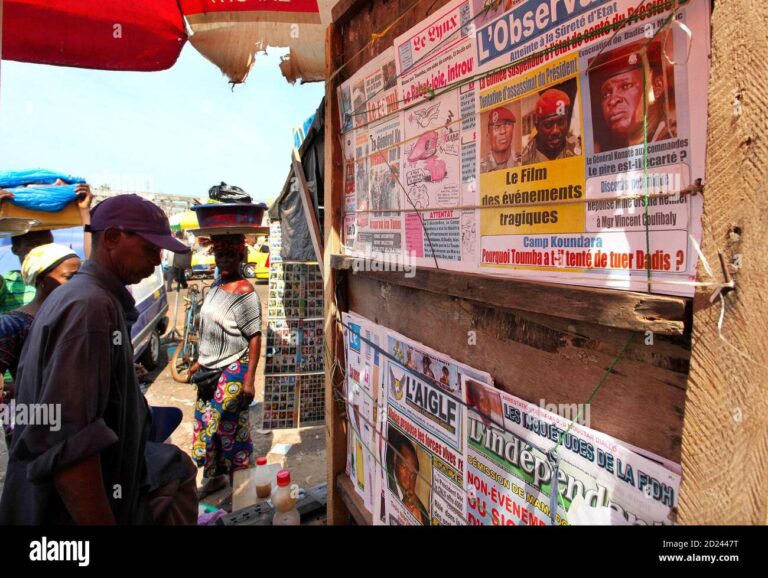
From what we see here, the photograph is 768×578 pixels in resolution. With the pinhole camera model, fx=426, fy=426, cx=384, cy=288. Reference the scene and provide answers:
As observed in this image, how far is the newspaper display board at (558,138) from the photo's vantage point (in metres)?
0.72

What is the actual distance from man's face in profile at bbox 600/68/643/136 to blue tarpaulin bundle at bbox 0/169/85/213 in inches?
164

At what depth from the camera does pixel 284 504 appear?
2818 mm

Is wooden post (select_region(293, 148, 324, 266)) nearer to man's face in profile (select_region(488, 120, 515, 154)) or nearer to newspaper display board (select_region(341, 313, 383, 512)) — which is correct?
newspaper display board (select_region(341, 313, 383, 512))

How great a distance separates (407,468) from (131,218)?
146 centimetres

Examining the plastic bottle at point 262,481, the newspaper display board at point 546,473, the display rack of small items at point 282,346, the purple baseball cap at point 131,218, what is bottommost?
the plastic bottle at point 262,481

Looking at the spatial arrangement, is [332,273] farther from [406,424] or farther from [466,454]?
[466,454]

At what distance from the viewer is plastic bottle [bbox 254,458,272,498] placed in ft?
10.6

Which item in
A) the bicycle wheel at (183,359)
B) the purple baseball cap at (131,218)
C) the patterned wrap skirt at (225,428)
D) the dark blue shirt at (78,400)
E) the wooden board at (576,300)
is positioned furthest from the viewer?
the bicycle wheel at (183,359)

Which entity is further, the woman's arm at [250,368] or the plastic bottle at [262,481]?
the woman's arm at [250,368]

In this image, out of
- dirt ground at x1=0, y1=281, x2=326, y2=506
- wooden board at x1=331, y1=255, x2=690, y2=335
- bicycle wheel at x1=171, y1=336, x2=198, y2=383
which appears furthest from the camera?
bicycle wheel at x1=171, y1=336, x2=198, y2=383

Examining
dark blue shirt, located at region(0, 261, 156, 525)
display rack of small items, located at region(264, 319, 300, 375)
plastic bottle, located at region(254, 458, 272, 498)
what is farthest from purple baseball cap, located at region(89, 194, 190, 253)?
display rack of small items, located at region(264, 319, 300, 375)

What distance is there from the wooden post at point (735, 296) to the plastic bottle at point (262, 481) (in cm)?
315

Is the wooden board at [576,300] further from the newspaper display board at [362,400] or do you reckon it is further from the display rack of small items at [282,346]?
the display rack of small items at [282,346]

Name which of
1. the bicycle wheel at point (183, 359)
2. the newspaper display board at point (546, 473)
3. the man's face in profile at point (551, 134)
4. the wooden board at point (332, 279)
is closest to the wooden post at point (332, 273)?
the wooden board at point (332, 279)
